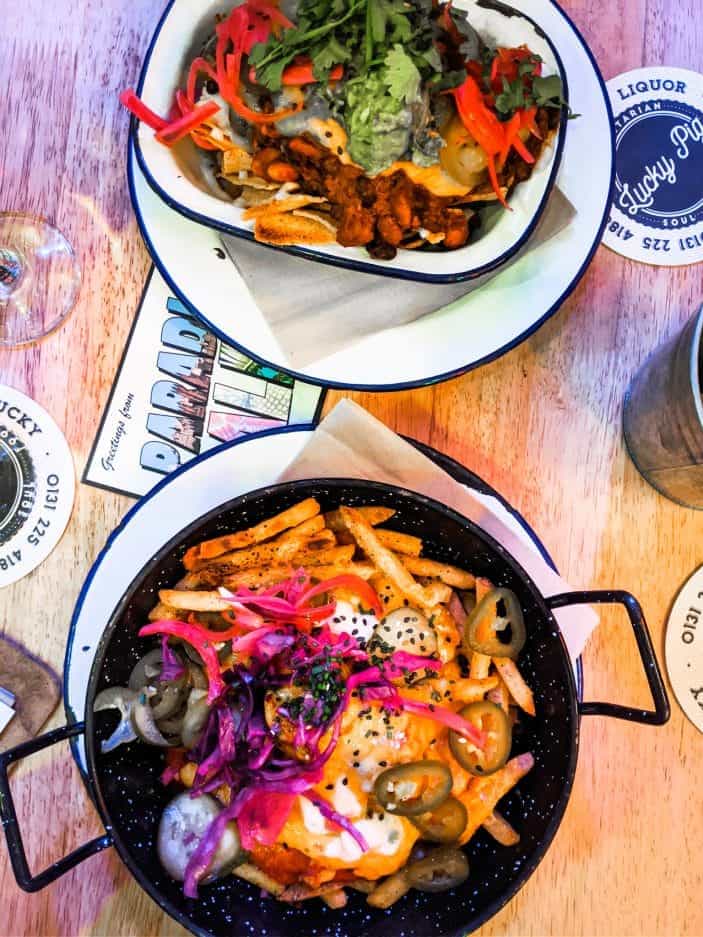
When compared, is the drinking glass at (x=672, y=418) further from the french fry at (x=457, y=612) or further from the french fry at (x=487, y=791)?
the french fry at (x=487, y=791)

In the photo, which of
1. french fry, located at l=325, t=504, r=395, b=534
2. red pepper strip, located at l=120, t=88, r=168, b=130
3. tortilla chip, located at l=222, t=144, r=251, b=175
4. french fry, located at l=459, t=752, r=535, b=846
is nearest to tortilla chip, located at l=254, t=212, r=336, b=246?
tortilla chip, located at l=222, t=144, r=251, b=175

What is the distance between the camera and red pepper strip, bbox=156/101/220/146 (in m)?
1.48

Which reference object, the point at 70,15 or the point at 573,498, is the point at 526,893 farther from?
the point at 70,15

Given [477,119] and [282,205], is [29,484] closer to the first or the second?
[282,205]

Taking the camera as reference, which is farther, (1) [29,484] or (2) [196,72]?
(1) [29,484]

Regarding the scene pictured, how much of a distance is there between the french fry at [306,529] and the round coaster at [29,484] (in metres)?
0.46

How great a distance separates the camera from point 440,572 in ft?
5.08

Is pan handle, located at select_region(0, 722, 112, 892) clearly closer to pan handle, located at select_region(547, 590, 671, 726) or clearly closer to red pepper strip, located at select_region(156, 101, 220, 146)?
pan handle, located at select_region(547, 590, 671, 726)

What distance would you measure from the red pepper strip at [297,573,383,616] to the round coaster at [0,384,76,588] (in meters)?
0.52

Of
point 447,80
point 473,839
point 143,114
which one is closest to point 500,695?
point 473,839

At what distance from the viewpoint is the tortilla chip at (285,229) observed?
1466mm

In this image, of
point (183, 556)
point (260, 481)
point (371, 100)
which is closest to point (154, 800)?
point (183, 556)

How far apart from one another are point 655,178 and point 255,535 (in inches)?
40.6

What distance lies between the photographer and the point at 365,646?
1525 millimetres
